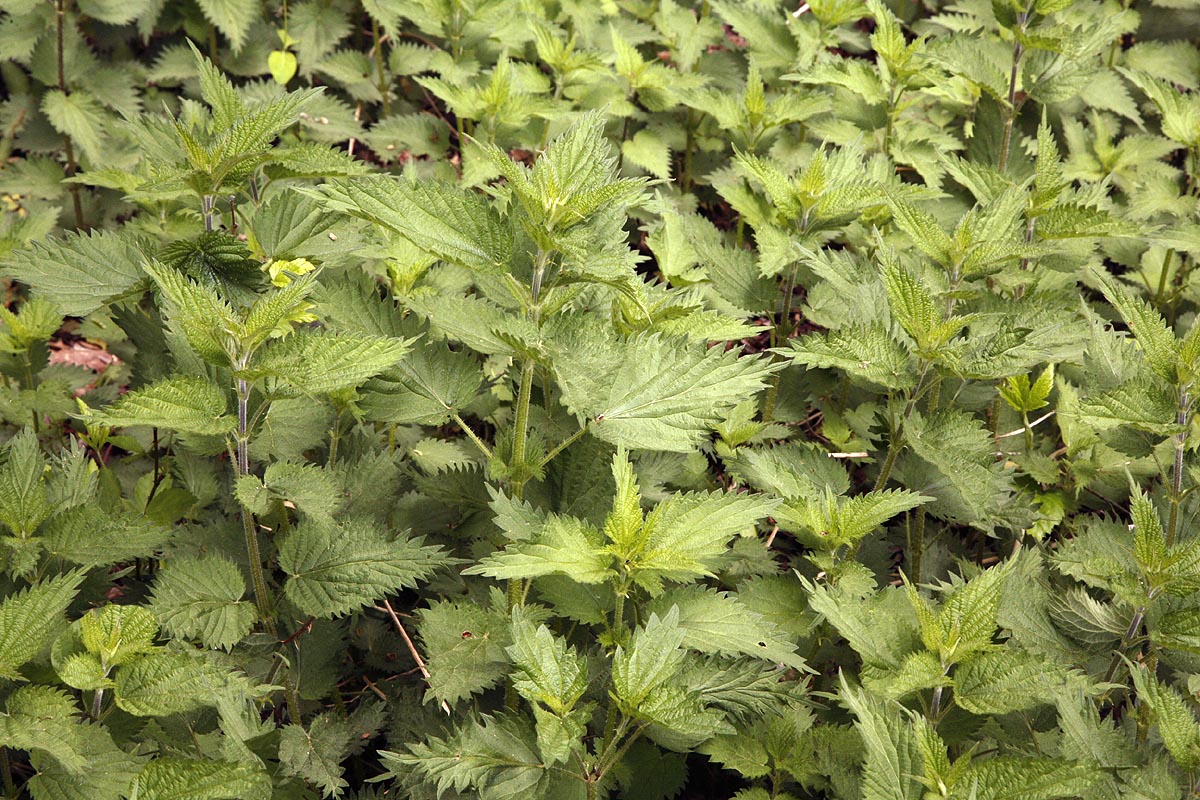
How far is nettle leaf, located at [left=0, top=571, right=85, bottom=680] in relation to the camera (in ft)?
6.29

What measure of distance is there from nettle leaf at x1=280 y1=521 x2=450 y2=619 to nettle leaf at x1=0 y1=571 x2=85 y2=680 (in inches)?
16.4

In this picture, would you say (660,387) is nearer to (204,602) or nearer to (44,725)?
(204,602)

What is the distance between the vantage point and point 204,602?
6.93 feet

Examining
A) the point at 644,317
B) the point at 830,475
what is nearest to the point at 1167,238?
the point at 830,475

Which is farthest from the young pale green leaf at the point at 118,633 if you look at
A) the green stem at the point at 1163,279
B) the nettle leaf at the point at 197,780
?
the green stem at the point at 1163,279

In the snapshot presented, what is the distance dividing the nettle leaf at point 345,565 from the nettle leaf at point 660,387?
48cm

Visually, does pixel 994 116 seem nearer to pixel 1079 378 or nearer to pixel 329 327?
pixel 1079 378

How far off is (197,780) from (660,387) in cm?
113

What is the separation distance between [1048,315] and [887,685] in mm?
1068

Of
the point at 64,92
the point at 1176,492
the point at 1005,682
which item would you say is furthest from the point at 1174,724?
the point at 64,92

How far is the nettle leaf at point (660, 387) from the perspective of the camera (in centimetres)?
201

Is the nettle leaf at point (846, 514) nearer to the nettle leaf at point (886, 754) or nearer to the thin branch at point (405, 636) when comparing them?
the nettle leaf at point (886, 754)

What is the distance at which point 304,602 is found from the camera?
209 cm

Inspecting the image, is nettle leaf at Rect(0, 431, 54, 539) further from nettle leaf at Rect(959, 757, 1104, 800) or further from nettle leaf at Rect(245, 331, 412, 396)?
nettle leaf at Rect(959, 757, 1104, 800)
